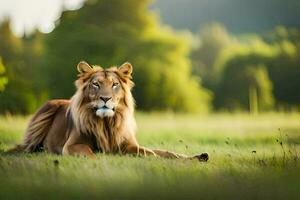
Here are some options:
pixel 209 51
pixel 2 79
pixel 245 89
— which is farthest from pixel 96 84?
pixel 245 89

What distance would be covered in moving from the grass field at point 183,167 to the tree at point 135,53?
171 millimetres

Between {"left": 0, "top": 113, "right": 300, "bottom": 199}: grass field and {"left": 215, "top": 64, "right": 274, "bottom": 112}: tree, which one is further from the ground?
{"left": 215, "top": 64, "right": 274, "bottom": 112}: tree

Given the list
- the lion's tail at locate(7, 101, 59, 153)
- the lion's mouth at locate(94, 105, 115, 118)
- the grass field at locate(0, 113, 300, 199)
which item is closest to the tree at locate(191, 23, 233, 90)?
the grass field at locate(0, 113, 300, 199)

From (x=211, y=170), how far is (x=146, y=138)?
2.22 ft

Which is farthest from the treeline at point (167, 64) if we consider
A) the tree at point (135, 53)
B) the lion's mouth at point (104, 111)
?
the lion's mouth at point (104, 111)

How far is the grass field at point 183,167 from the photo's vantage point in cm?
513

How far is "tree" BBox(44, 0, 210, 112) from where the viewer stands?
223 inches

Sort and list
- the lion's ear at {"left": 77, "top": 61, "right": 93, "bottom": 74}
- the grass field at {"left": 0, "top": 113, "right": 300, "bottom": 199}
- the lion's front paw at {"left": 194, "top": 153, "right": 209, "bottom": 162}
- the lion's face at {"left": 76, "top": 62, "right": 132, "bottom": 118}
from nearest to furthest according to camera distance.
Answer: the grass field at {"left": 0, "top": 113, "right": 300, "bottom": 199} < the lion's front paw at {"left": 194, "top": 153, "right": 209, "bottom": 162} < the lion's face at {"left": 76, "top": 62, "right": 132, "bottom": 118} < the lion's ear at {"left": 77, "top": 61, "right": 93, "bottom": 74}

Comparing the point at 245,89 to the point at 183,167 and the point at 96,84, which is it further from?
the point at 96,84

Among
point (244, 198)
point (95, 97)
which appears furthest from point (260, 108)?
point (95, 97)

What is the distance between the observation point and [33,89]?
5.80 m

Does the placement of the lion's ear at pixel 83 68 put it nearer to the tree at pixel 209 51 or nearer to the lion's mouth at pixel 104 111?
the lion's mouth at pixel 104 111

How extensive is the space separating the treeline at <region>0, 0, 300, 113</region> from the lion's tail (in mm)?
112

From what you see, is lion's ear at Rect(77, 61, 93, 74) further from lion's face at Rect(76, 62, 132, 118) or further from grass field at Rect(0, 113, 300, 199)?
grass field at Rect(0, 113, 300, 199)
